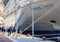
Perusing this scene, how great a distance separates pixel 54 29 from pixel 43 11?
1297 millimetres

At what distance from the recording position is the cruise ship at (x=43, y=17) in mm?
9602

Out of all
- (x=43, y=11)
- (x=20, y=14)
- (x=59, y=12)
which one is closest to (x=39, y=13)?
(x=43, y=11)

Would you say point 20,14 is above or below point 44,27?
above

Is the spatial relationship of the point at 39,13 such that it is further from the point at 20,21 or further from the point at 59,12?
the point at 20,21

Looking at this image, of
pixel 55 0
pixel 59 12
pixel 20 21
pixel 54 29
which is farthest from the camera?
pixel 20 21

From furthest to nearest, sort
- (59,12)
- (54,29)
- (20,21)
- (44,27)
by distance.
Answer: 1. (20,21)
2. (44,27)
3. (54,29)
4. (59,12)

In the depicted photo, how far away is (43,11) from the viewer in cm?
1002

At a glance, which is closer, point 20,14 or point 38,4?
Answer: point 38,4

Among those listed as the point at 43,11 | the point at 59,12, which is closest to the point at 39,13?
the point at 43,11

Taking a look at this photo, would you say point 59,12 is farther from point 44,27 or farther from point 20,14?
point 20,14

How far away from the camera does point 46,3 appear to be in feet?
30.8

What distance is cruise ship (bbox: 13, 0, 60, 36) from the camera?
9602 mm

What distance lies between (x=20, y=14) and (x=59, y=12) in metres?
2.87

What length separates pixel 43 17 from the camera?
10516mm
